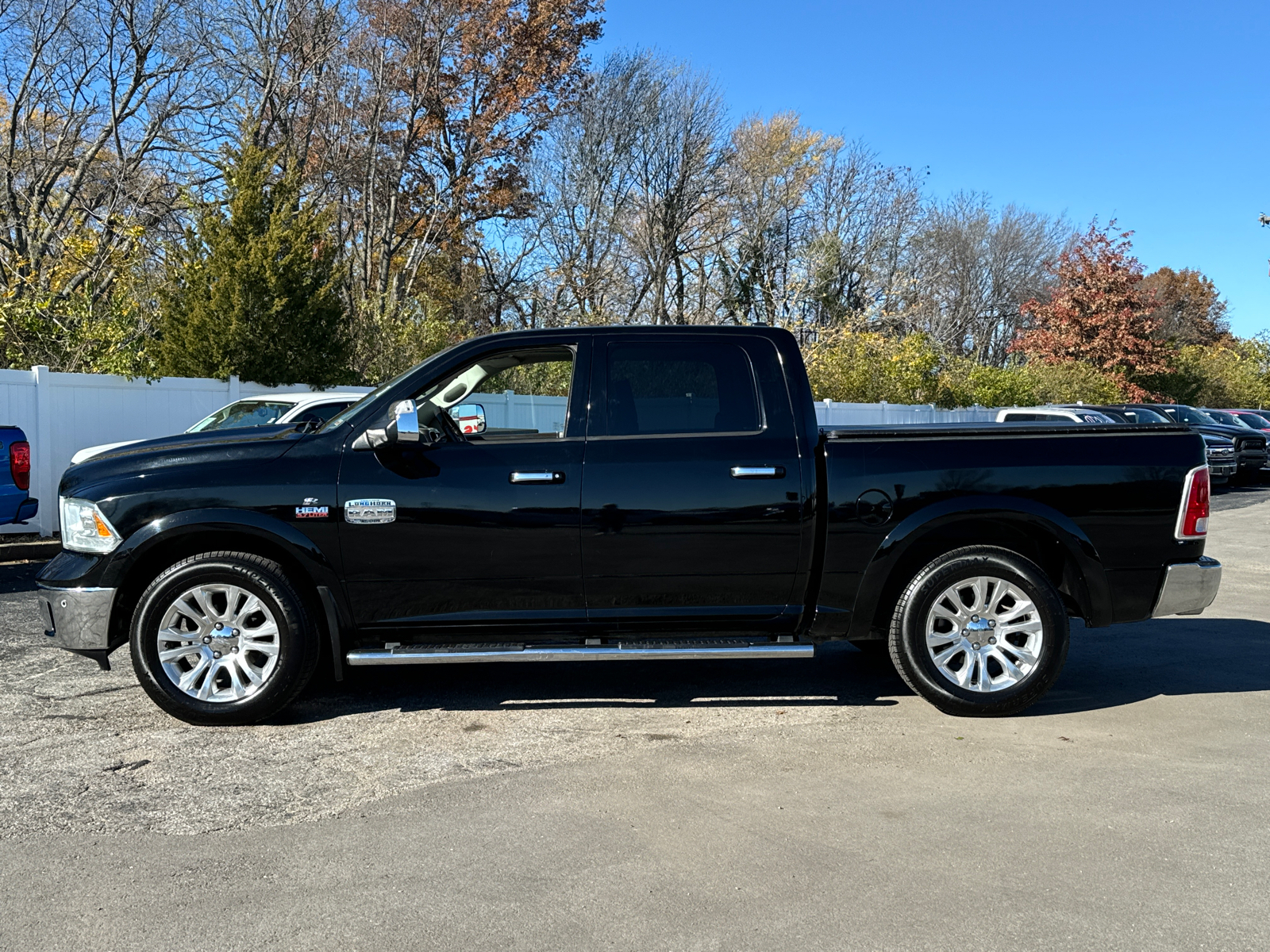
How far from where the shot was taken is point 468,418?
19.1 feet

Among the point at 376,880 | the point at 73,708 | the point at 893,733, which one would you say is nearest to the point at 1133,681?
the point at 893,733

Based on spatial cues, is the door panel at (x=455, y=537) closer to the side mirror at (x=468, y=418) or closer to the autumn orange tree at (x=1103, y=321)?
the side mirror at (x=468, y=418)

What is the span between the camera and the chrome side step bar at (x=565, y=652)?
17.5ft

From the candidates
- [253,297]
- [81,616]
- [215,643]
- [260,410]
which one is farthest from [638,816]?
[253,297]

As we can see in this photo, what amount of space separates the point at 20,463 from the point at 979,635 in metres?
8.03

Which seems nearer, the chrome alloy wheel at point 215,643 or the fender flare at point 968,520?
the chrome alloy wheel at point 215,643

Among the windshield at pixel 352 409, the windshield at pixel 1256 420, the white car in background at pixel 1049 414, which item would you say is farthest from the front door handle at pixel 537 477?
the windshield at pixel 1256 420

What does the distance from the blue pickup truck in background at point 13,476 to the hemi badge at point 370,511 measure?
5468 millimetres

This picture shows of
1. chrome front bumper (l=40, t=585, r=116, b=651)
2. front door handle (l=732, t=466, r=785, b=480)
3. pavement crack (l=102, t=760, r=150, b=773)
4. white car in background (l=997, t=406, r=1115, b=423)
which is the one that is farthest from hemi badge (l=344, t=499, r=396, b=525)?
white car in background (l=997, t=406, r=1115, b=423)

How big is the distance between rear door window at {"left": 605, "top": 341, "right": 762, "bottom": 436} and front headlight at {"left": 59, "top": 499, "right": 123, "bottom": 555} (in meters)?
2.50

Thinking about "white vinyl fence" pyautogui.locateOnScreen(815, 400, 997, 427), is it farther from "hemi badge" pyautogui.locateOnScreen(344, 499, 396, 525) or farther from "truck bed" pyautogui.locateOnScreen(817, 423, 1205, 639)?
"hemi badge" pyautogui.locateOnScreen(344, 499, 396, 525)

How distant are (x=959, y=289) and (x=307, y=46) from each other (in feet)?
93.4

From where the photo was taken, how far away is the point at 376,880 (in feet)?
11.8

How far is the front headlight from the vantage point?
17.3 feet
